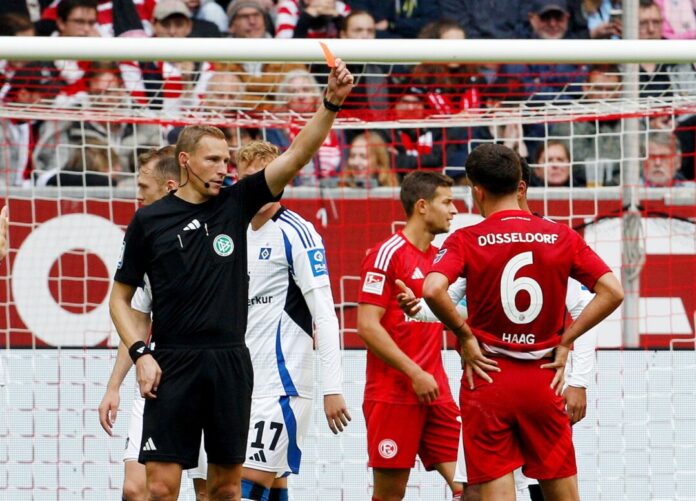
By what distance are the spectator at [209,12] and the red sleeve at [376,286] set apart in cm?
581

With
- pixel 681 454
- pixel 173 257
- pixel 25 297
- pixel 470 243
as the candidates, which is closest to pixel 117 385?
pixel 173 257

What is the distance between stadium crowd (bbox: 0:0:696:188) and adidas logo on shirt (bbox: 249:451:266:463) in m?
3.07

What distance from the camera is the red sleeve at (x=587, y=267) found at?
5180 mm

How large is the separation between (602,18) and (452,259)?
7546 millimetres

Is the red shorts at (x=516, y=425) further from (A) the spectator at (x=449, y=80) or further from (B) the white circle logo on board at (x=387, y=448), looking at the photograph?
(A) the spectator at (x=449, y=80)

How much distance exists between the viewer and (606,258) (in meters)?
8.63

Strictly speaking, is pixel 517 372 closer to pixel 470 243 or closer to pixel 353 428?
pixel 470 243

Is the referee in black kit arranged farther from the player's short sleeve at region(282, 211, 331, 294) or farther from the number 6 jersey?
the number 6 jersey

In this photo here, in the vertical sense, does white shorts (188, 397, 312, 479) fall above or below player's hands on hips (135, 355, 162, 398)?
below

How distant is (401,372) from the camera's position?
639cm

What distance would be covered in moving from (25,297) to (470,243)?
4.90 m

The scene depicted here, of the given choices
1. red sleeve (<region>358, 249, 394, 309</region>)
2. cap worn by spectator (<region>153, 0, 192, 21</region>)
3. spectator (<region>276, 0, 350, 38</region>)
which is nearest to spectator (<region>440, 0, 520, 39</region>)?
spectator (<region>276, 0, 350, 38</region>)

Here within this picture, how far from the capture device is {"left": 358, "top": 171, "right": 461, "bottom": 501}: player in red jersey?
650 centimetres

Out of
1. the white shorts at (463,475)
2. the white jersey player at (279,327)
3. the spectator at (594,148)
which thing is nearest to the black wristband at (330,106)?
the white jersey player at (279,327)
